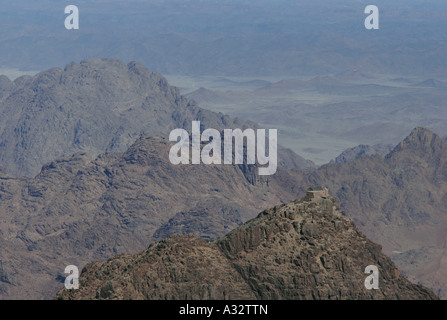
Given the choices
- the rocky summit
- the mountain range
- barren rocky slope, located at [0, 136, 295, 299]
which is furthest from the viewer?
barren rocky slope, located at [0, 136, 295, 299]

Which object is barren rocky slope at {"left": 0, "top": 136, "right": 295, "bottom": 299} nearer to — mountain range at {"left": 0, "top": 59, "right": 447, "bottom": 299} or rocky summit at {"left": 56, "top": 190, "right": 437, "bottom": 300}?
mountain range at {"left": 0, "top": 59, "right": 447, "bottom": 299}

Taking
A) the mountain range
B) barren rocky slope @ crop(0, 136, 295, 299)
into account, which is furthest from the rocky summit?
the mountain range

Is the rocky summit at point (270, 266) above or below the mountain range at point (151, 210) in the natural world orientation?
above

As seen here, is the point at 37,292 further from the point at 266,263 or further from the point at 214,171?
the point at 266,263

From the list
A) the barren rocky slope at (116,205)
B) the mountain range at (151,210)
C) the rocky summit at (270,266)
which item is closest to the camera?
the rocky summit at (270,266)

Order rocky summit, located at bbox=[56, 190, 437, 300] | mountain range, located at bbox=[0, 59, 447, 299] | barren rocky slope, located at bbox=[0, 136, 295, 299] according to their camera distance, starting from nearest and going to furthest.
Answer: rocky summit, located at bbox=[56, 190, 437, 300] → mountain range, located at bbox=[0, 59, 447, 299] → barren rocky slope, located at bbox=[0, 136, 295, 299]

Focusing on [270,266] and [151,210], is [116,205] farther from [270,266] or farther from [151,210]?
[270,266]

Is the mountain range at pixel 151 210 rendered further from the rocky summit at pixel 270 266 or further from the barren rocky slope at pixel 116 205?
the rocky summit at pixel 270 266

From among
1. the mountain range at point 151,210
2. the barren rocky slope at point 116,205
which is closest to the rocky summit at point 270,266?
the barren rocky slope at point 116,205

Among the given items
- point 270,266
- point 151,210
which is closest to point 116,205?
point 151,210
